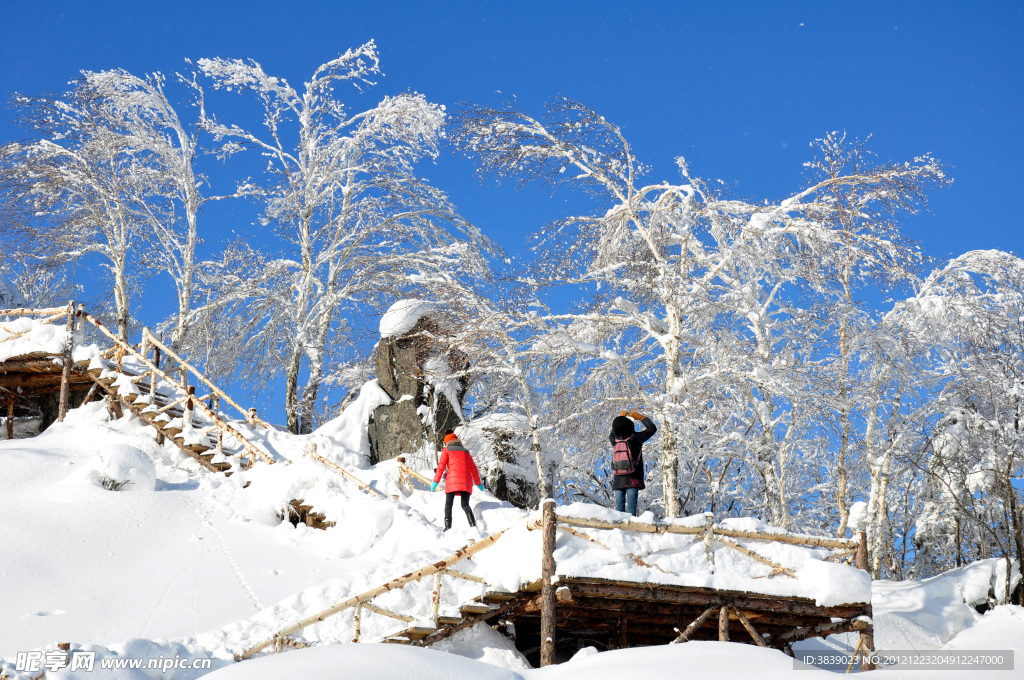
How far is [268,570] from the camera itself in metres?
11.8

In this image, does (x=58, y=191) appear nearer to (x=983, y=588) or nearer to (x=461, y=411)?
(x=461, y=411)

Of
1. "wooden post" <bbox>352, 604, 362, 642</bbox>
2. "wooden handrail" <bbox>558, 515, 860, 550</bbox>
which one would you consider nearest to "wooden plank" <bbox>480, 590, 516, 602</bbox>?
"wooden handrail" <bbox>558, 515, 860, 550</bbox>

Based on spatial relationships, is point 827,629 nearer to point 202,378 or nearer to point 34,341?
point 202,378

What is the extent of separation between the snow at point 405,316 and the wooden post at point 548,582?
41.0 feet

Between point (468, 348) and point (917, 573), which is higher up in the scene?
point (468, 348)

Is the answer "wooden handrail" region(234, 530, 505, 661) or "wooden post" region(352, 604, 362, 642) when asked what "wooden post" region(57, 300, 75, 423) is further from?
"wooden post" region(352, 604, 362, 642)

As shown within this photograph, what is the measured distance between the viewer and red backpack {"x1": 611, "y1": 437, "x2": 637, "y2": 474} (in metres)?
10.1

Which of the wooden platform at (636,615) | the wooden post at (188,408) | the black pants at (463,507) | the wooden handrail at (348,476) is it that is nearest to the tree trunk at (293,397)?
the wooden post at (188,408)

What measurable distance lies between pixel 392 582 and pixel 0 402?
15.5 m

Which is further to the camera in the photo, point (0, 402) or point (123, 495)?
point (0, 402)

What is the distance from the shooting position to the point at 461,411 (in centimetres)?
2141

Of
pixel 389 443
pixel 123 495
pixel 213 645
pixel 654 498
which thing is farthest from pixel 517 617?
pixel 654 498

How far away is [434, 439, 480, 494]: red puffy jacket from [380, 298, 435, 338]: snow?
9.12 meters

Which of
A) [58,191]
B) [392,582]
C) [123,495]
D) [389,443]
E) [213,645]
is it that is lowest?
[213,645]
